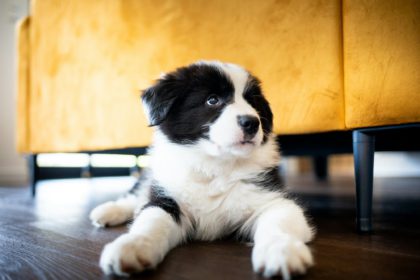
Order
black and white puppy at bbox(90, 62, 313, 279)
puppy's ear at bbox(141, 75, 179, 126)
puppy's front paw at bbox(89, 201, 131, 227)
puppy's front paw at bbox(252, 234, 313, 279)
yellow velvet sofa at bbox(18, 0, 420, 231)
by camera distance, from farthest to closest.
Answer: puppy's front paw at bbox(89, 201, 131, 227), puppy's ear at bbox(141, 75, 179, 126), yellow velvet sofa at bbox(18, 0, 420, 231), black and white puppy at bbox(90, 62, 313, 279), puppy's front paw at bbox(252, 234, 313, 279)

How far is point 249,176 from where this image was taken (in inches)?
51.2

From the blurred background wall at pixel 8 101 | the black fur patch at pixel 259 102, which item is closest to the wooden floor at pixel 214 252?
the black fur patch at pixel 259 102

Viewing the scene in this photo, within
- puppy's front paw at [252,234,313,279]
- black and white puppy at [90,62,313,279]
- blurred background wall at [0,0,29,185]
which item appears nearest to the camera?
puppy's front paw at [252,234,313,279]

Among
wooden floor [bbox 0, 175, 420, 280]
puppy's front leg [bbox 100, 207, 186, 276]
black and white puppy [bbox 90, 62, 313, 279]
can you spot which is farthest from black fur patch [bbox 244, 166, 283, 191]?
puppy's front leg [bbox 100, 207, 186, 276]

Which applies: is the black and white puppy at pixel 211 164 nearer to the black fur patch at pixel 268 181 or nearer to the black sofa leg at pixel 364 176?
the black fur patch at pixel 268 181

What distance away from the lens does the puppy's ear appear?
4.46 feet

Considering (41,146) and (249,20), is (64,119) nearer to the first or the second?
(41,146)

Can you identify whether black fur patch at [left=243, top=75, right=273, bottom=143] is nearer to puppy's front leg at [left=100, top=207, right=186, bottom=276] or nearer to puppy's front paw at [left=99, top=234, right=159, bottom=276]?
puppy's front leg at [left=100, top=207, right=186, bottom=276]

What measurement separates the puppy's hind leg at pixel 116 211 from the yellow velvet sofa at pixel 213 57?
1.29 ft

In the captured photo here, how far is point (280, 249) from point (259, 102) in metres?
0.75

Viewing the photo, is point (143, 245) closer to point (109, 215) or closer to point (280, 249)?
point (280, 249)

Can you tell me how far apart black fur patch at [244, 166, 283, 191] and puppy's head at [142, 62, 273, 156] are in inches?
5.4

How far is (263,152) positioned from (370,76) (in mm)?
494

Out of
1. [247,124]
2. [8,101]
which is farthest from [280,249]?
[8,101]
